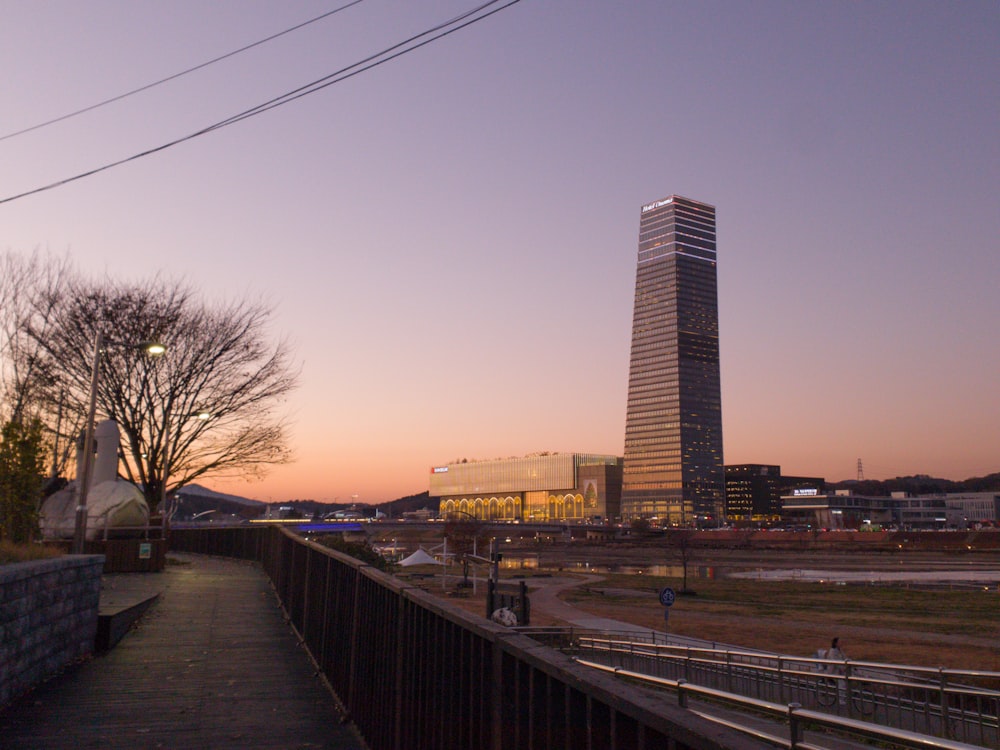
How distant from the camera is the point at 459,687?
4262mm

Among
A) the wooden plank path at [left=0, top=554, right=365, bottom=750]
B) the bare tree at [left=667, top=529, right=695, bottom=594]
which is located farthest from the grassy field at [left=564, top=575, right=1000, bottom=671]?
the wooden plank path at [left=0, top=554, right=365, bottom=750]

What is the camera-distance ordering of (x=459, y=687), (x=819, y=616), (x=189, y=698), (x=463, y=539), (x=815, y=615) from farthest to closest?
(x=463, y=539), (x=815, y=615), (x=819, y=616), (x=189, y=698), (x=459, y=687)

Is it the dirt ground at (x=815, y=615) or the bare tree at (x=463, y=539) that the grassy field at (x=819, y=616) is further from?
the bare tree at (x=463, y=539)

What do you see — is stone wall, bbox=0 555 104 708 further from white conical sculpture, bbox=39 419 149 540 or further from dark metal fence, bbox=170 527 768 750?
white conical sculpture, bbox=39 419 149 540

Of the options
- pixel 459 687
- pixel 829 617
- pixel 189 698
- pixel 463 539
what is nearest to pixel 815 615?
pixel 829 617

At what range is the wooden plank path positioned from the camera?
7.22 meters

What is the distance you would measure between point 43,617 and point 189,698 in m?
2.22

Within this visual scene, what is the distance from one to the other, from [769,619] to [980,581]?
38.5 metres

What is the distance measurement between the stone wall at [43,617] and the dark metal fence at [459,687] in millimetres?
3202

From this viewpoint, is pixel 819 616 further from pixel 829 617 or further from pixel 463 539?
pixel 463 539

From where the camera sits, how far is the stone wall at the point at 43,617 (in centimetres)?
816

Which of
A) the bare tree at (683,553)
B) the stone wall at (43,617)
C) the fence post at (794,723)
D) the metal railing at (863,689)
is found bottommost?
the bare tree at (683,553)

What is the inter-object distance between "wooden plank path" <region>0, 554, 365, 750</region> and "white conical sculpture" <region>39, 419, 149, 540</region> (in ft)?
46.5

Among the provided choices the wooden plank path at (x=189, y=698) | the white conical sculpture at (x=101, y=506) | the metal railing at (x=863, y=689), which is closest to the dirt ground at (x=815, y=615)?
the metal railing at (x=863, y=689)
